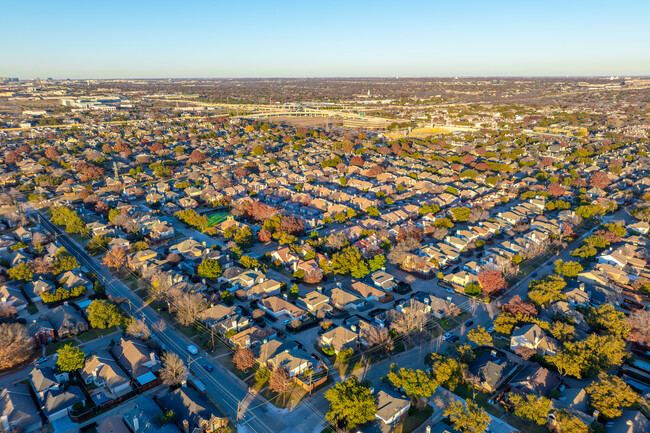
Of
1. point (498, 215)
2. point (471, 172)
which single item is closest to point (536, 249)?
point (498, 215)

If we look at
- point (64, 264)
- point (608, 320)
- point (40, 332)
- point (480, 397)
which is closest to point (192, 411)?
point (40, 332)

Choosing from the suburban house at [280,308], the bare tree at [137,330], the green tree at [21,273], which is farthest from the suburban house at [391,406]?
the green tree at [21,273]

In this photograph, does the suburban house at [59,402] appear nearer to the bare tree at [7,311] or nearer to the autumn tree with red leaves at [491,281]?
the bare tree at [7,311]

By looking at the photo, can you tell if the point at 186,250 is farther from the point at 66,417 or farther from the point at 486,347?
the point at 486,347

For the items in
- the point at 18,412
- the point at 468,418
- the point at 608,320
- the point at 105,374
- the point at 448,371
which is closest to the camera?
the point at 468,418

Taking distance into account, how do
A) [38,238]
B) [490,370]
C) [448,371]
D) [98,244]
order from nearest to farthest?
[448,371], [490,370], [38,238], [98,244]

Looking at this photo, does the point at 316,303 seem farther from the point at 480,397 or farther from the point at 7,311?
the point at 7,311
